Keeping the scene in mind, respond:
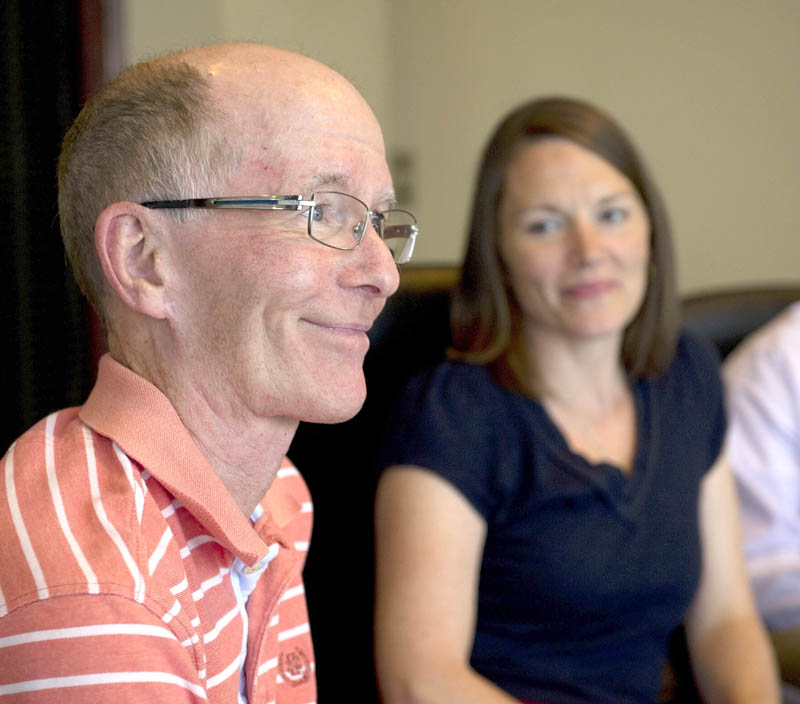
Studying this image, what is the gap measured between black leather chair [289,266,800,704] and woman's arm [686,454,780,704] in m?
0.10

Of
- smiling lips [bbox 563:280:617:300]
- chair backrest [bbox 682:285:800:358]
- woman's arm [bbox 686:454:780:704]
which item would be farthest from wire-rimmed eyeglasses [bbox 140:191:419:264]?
chair backrest [bbox 682:285:800:358]

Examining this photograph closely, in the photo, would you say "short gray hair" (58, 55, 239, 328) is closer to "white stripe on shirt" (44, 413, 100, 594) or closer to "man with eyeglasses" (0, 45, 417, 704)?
"man with eyeglasses" (0, 45, 417, 704)

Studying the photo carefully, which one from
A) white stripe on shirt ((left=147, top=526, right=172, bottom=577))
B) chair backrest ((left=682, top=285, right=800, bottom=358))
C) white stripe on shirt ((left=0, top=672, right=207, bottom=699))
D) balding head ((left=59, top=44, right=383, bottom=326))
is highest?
balding head ((left=59, top=44, right=383, bottom=326))

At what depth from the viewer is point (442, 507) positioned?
1.42 m

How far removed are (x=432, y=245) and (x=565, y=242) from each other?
2.16m

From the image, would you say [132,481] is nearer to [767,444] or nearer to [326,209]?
[326,209]

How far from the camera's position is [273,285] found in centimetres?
86

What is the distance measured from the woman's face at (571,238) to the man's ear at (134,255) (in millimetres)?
904

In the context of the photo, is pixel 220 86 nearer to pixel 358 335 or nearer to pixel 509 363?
pixel 358 335

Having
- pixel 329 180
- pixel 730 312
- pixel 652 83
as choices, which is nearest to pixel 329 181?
pixel 329 180

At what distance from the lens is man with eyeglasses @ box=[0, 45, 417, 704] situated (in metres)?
0.81

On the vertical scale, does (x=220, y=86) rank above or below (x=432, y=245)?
above

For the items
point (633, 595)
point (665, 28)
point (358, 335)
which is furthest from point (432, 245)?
point (358, 335)

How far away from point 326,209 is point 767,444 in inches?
51.4
